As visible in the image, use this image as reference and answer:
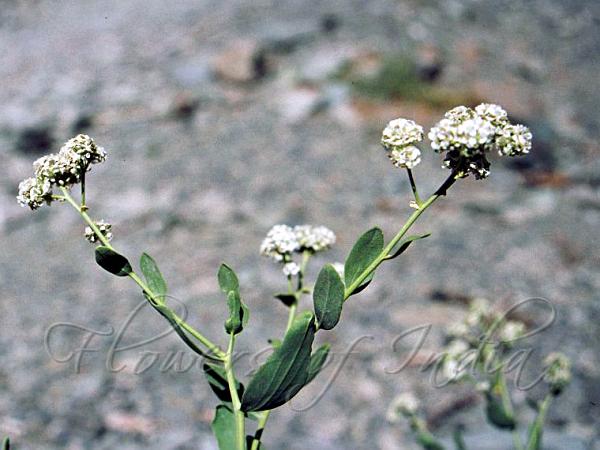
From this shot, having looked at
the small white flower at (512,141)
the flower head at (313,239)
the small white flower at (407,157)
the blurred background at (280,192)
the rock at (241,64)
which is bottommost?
the small white flower at (512,141)

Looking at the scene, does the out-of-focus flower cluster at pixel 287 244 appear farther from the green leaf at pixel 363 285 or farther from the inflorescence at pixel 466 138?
the inflorescence at pixel 466 138

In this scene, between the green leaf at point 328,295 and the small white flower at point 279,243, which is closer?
the green leaf at point 328,295

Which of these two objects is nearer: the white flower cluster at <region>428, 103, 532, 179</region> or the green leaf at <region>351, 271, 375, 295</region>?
the white flower cluster at <region>428, 103, 532, 179</region>

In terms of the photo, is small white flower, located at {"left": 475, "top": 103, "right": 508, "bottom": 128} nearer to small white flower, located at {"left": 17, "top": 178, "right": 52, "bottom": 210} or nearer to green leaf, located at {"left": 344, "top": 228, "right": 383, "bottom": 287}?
green leaf, located at {"left": 344, "top": 228, "right": 383, "bottom": 287}

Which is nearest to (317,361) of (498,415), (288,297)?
(288,297)

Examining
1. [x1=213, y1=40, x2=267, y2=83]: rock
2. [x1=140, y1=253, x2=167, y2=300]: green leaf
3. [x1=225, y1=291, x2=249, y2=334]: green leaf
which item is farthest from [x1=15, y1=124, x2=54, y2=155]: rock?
[x1=225, y1=291, x2=249, y2=334]: green leaf

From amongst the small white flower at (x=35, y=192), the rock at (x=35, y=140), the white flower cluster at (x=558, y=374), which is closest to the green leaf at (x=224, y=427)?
the small white flower at (x=35, y=192)
